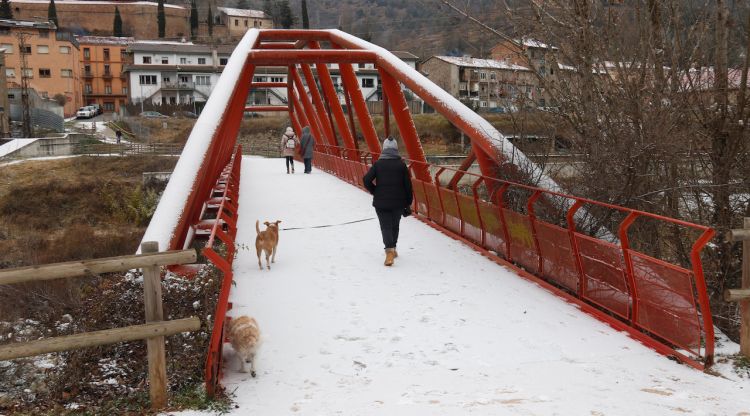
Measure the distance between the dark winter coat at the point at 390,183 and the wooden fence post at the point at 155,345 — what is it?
474 centimetres

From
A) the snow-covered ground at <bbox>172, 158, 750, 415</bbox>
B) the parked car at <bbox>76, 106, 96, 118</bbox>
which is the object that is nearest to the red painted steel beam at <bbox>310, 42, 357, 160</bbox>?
the snow-covered ground at <bbox>172, 158, 750, 415</bbox>

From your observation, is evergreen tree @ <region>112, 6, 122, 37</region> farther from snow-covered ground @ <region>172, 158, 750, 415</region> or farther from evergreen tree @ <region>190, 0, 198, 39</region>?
snow-covered ground @ <region>172, 158, 750, 415</region>

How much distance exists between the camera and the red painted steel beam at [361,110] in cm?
1975

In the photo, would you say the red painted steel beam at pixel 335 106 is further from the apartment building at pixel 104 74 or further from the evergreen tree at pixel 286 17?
the evergreen tree at pixel 286 17

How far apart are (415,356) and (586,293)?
8.03 feet

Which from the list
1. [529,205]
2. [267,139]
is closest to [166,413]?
[529,205]

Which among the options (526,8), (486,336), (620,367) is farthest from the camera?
(526,8)

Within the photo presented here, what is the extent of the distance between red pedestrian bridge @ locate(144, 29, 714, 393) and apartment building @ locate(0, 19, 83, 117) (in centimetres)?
6669

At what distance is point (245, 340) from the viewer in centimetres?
516

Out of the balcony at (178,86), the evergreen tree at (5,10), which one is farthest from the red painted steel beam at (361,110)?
the evergreen tree at (5,10)

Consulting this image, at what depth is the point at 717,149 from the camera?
805cm

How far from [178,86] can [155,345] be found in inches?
3083

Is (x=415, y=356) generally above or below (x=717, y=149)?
below

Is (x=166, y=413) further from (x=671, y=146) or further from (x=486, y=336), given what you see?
(x=671, y=146)
